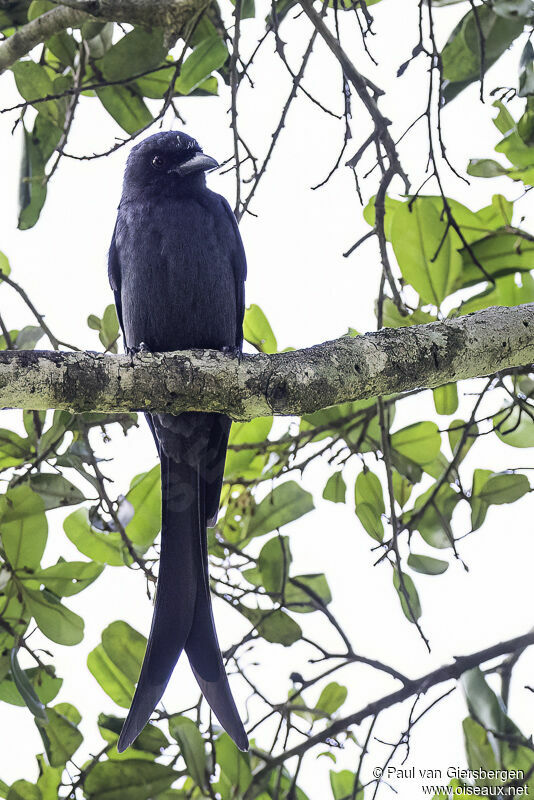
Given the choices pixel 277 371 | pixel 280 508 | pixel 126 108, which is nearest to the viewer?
pixel 277 371

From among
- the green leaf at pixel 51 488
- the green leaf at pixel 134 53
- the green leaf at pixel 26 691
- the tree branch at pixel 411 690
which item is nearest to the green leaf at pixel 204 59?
the green leaf at pixel 134 53

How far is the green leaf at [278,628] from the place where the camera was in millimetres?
2783

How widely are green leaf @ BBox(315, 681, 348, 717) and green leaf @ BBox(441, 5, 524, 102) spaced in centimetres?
222

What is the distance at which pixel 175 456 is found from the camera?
123 inches

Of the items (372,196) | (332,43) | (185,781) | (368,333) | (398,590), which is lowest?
(185,781)

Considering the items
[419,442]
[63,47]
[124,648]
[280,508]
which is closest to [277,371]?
[280,508]

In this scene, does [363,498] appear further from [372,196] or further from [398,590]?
[372,196]

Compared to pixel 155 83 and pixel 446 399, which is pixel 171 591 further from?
pixel 155 83

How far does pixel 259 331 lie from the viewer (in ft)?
10.6

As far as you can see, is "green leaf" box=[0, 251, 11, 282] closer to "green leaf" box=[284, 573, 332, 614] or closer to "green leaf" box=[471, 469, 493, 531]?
"green leaf" box=[284, 573, 332, 614]

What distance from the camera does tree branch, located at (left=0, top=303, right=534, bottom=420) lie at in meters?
2.07

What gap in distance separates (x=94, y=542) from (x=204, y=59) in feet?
6.12

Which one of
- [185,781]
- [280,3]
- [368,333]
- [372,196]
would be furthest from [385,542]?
[280,3]

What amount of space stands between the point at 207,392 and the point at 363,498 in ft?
3.20
